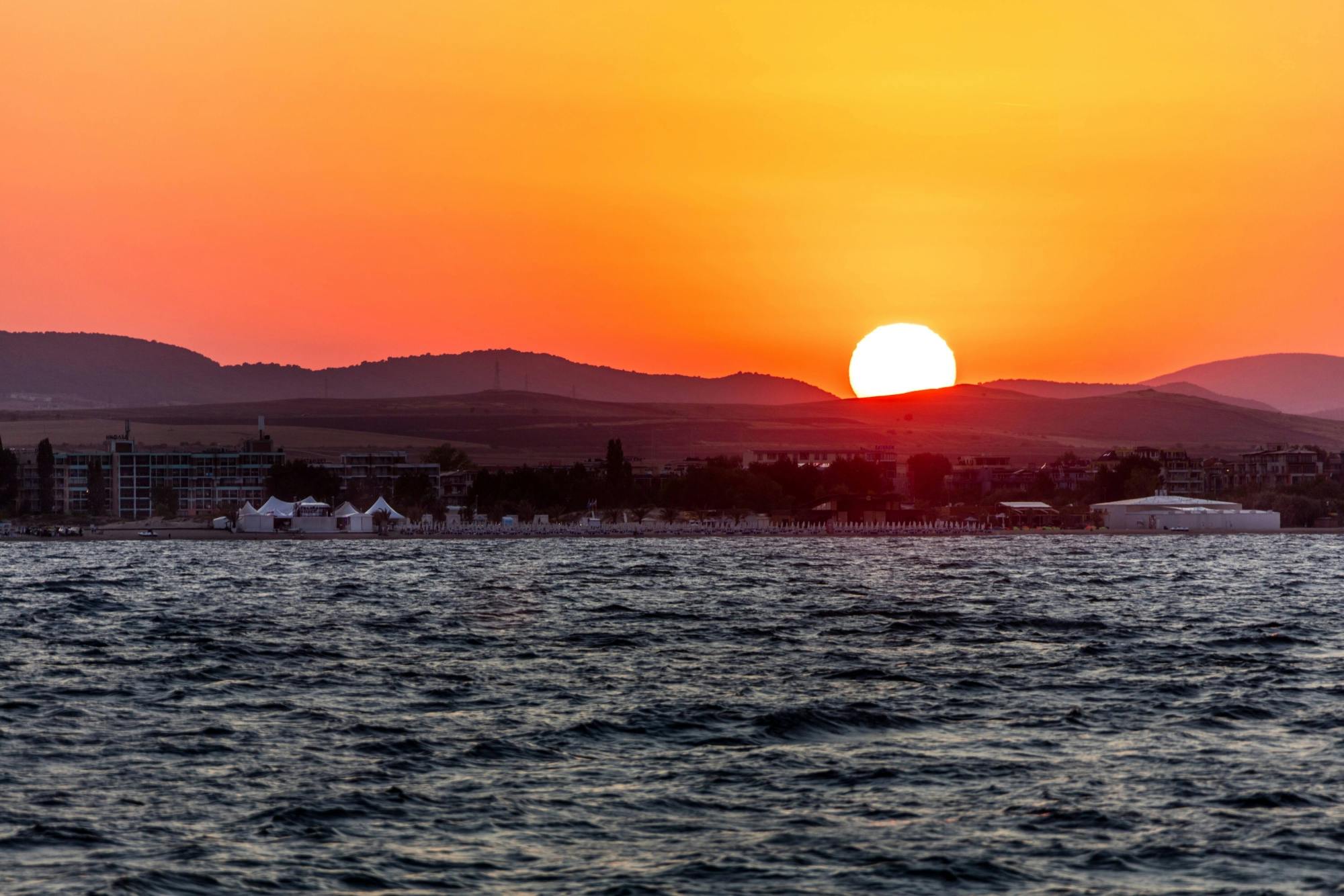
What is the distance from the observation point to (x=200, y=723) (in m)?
38.9

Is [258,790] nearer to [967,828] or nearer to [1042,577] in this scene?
[967,828]

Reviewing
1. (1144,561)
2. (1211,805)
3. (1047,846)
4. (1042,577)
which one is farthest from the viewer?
(1144,561)

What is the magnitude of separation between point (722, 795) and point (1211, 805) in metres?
9.05

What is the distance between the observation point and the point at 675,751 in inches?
1363

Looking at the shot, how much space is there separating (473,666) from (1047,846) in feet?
93.3

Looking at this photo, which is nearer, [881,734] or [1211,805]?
[1211,805]

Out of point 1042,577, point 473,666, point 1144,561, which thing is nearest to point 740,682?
point 473,666

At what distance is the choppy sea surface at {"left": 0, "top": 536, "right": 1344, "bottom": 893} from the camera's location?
82.5 ft

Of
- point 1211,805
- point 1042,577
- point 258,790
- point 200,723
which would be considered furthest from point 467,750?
point 1042,577

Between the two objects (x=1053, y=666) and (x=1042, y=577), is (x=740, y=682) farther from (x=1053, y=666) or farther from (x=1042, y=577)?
(x=1042, y=577)

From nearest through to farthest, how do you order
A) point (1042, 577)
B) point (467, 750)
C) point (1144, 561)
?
point (467, 750) → point (1042, 577) → point (1144, 561)

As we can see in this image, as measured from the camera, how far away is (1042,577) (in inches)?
4286

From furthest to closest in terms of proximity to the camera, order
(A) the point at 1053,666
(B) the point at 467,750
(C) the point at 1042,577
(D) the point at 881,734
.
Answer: (C) the point at 1042,577, (A) the point at 1053,666, (D) the point at 881,734, (B) the point at 467,750

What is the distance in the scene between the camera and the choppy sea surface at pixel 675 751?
25.1 metres
